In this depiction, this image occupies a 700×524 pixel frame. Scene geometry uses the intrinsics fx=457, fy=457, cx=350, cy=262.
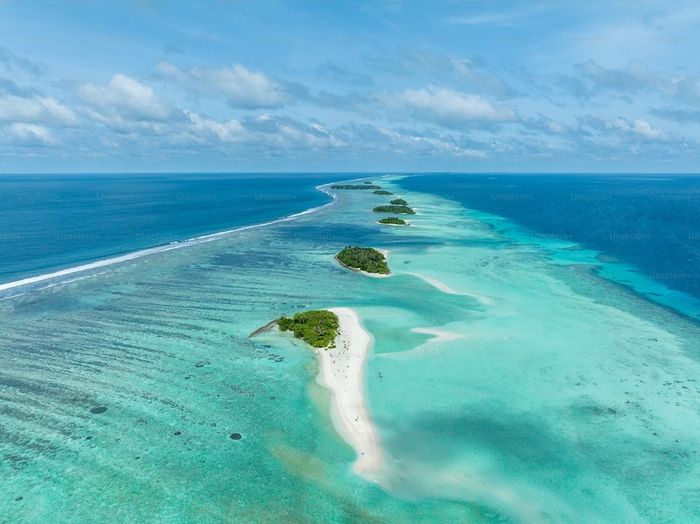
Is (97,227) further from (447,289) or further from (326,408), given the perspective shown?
(326,408)

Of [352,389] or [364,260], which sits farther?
[364,260]

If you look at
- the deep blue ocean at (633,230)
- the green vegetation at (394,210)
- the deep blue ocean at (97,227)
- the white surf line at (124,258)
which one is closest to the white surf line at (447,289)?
the deep blue ocean at (633,230)

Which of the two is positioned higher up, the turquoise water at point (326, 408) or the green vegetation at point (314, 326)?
the green vegetation at point (314, 326)

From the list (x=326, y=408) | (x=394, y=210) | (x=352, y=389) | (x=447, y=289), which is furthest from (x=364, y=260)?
(x=394, y=210)

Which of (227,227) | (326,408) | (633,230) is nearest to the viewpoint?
(326,408)

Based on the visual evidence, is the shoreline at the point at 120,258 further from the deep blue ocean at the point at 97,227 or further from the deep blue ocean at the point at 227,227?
the deep blue ocean at the point at 227,227

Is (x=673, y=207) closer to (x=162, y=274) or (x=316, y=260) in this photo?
(x=316, y=260)
